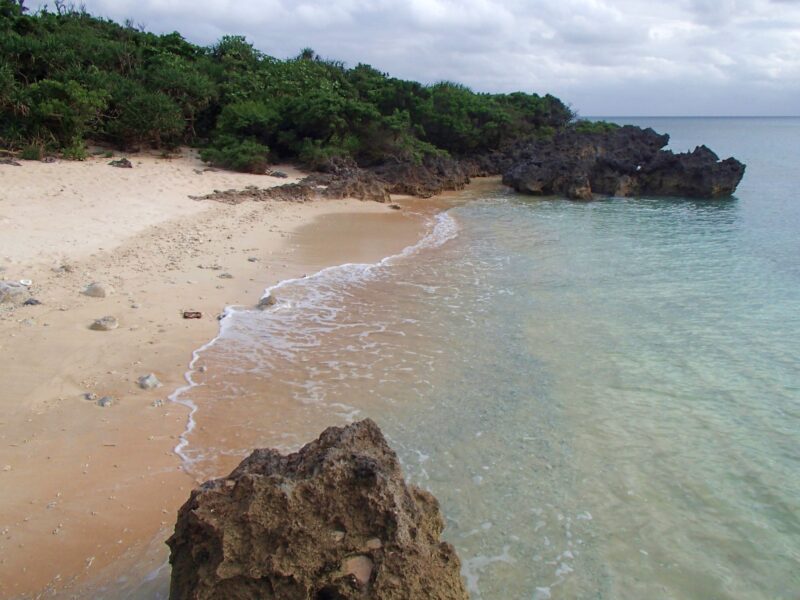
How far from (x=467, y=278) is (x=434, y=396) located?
5182 millimetres

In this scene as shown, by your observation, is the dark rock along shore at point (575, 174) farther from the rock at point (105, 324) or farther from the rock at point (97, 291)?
the rock at point (105, 324)

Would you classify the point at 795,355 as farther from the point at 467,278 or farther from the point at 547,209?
the point at 547,209

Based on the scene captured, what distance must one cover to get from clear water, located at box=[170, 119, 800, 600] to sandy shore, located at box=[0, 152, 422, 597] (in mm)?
548

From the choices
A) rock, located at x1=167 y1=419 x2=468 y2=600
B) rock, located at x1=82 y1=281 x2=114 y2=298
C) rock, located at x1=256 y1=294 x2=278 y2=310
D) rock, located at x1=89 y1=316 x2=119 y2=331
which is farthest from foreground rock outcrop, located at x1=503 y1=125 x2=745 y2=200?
rock, located at x1=167 y1=419 x2=468 y2=600

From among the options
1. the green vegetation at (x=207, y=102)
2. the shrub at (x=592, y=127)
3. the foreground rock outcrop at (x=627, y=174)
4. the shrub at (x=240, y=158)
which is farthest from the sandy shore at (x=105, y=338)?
the shrub at (x=592, y=127)

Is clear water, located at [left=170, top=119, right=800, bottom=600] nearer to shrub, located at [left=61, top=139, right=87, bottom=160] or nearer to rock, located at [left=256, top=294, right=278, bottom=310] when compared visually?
rock, located at [left=256, top=294, right=278, bottom=310]

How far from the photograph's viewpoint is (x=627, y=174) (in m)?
26.0

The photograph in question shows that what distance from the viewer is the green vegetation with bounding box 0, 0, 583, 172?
62.3 feet

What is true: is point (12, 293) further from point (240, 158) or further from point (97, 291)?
point (240, 158)

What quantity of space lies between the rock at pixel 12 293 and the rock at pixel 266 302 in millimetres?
2809

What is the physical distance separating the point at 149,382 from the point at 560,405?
13.1 ft

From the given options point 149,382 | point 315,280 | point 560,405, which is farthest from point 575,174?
point 149,382

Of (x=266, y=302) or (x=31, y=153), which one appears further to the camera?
(x=31, y=153)

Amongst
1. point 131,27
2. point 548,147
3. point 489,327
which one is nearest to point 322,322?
point 489,327
